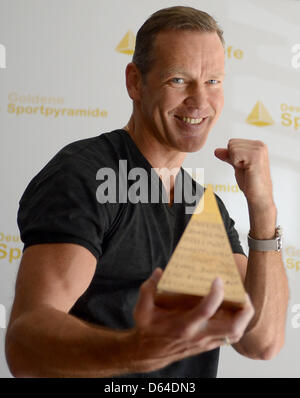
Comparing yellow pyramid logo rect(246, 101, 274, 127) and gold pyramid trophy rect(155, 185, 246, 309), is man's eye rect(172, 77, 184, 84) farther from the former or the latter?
yellow pyramid logo rect(246, 101, 274, 127)

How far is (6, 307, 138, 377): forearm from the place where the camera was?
→ 0.49m

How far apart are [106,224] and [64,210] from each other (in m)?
0.09

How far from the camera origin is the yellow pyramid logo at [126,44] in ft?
7.78

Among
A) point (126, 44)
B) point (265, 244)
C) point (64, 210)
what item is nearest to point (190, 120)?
point (265, 244)

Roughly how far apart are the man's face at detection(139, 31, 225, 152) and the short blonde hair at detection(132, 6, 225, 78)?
12mm

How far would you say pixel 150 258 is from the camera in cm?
79

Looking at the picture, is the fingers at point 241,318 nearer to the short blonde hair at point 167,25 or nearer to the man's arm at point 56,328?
the man's arm at point 56,328

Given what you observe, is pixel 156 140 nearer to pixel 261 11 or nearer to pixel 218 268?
pixel 218 268

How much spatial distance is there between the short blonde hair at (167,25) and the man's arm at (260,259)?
20 centimetres

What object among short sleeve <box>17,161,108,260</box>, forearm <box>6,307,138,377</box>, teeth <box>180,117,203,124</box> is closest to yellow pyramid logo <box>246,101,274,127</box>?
teeth <box>180,117,203,124</box>

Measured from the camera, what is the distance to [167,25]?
88 centimetres

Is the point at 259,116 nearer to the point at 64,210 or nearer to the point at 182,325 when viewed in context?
the point at 64,210

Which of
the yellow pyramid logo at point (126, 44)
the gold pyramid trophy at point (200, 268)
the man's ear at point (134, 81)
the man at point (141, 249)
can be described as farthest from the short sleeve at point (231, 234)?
the yellow pyramid logo at point (126, 44)
